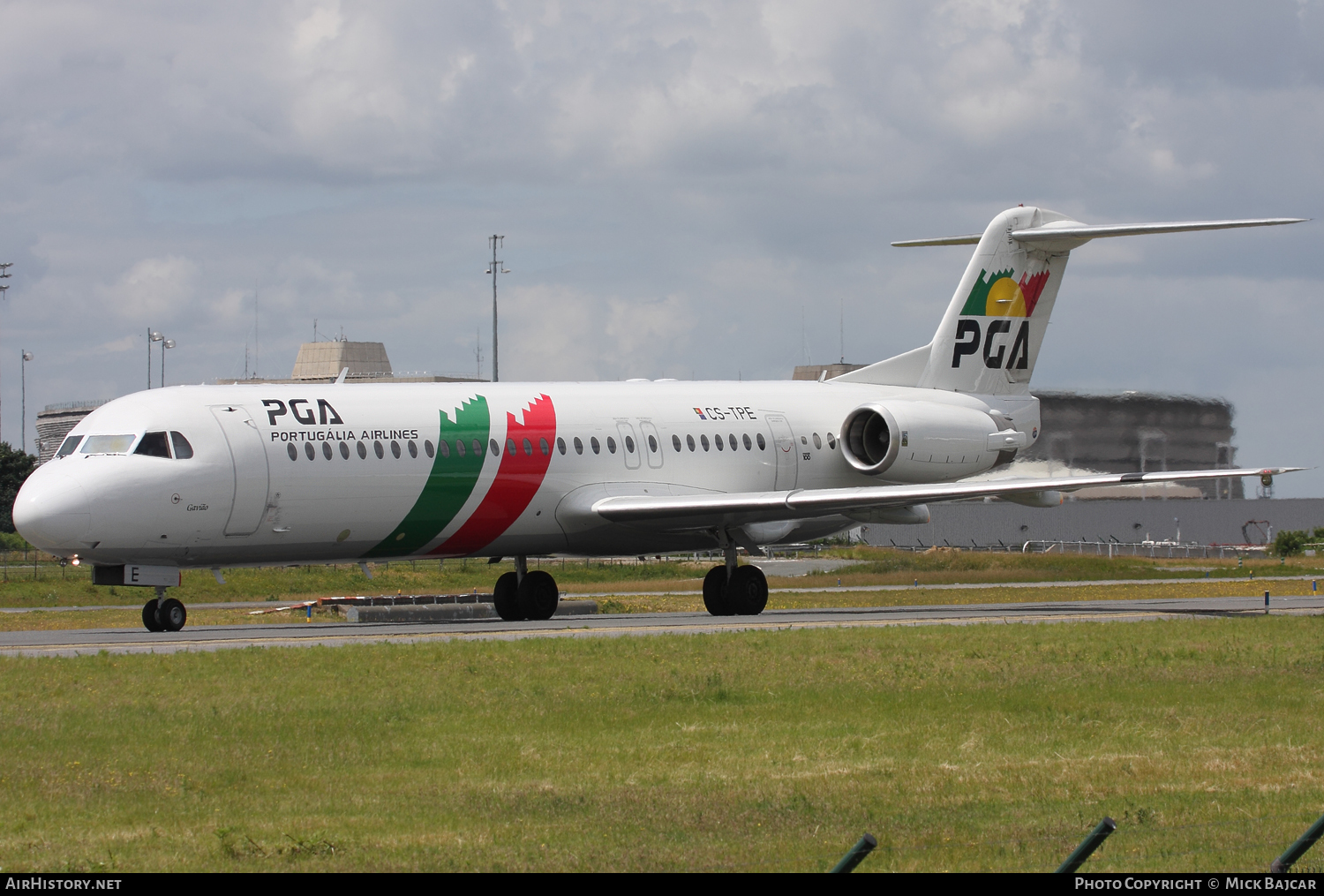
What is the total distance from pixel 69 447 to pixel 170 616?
10.7 feet

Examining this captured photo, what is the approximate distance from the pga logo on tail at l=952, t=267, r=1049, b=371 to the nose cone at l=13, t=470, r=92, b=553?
20.3 meters

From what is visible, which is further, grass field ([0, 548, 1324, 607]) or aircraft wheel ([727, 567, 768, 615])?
grass field ([0, 548, 1324, 607])

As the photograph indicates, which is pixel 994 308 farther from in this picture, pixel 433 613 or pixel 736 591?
pixel 433 613

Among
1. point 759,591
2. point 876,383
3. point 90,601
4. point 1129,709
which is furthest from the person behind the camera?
point 90,601

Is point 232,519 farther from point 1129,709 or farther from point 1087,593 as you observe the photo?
point 1087,593

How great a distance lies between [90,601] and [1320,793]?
134 ft

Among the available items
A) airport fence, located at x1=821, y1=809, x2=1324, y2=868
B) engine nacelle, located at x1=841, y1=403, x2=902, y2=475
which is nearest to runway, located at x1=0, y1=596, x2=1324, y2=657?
engine nacelle, located at x1=841, y1=403, x2=902, y2=475

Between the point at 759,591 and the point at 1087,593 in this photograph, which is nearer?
the point at 759,591

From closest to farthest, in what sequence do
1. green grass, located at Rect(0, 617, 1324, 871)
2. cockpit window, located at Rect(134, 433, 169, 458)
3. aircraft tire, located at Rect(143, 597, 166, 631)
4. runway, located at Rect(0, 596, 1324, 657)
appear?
green grass, located at Rect(0, 617, 1324, 871) → runway, located at Rect(0, 596, 1324, 657) → cockpit window, located at Rect(134, 433, 169, 458) → aircraft tire, located at Rect(143, 597, 166, 631)

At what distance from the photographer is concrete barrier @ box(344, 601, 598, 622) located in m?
34.6

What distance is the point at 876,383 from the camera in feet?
123

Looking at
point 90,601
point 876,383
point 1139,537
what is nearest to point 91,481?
point 876,383

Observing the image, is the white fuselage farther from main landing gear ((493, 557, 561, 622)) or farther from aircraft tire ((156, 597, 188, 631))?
main landing gear ((493, 557, 561, 622))

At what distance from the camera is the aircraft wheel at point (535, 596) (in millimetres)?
32500
